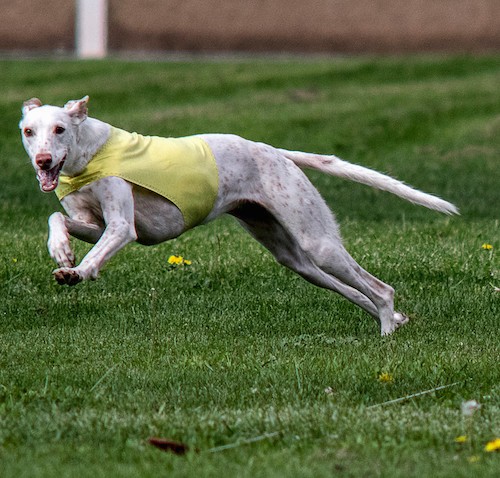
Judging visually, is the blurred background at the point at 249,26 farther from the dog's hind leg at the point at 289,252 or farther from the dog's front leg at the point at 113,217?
the dog's front leg at the point at 113,217

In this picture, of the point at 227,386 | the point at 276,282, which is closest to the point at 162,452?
the point at 227,386

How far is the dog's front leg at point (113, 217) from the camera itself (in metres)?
5.94

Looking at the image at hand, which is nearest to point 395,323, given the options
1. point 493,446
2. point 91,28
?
point 493,446

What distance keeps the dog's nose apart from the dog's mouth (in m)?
0.03

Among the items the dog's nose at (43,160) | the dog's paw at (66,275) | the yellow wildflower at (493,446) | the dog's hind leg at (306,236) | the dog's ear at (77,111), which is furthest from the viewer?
the dog's hind leg at (306,236)

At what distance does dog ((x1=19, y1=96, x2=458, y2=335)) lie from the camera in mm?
5859

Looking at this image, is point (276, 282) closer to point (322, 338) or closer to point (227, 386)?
point (322, 338)

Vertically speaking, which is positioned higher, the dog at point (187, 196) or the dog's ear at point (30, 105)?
the dog's ear at point (30, 105)

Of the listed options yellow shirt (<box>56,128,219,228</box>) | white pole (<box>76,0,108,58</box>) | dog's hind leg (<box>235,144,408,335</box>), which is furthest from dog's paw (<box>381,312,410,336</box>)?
white pole (<box>76,0,108,58</box>)

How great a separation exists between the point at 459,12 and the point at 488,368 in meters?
25.1

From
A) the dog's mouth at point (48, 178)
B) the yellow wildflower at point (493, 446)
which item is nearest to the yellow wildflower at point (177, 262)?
the dog's mouth at point (48, 178)

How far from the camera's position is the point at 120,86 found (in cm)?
2120

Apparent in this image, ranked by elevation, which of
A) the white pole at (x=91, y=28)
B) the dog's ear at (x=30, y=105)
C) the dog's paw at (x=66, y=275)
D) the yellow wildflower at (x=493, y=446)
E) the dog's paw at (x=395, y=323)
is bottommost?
the white pole at (x=91, y=28)

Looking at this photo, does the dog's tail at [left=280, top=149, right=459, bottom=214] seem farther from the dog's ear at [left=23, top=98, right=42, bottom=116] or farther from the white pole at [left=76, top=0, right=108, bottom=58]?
the white pole at [left=76, top=0, right=108, bottom=58]
